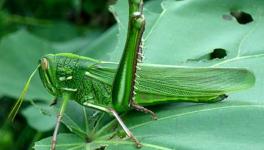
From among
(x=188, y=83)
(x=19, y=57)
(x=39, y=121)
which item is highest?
(x=188, y=83)

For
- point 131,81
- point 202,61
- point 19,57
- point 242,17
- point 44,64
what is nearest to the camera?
point 131,81

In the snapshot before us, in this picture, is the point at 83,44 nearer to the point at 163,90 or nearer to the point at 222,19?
the point at 222,19

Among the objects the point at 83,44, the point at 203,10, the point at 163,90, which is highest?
the point at 203,10

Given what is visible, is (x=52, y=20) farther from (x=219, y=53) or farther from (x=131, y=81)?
(x=131, y=81)

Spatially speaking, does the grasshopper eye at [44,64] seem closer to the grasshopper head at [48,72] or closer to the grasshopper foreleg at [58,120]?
the grasshopper head at [48,72]

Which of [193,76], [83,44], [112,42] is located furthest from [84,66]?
[83,44]

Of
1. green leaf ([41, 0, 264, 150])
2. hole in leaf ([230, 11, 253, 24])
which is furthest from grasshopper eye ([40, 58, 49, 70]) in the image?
hole in leaf ([230, 11, 253, 24])

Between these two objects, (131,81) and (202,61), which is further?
(202,61)

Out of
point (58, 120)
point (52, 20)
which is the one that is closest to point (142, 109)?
point (58, 120)
